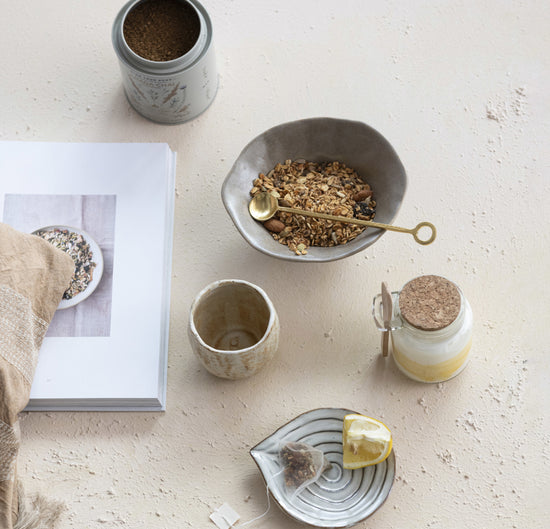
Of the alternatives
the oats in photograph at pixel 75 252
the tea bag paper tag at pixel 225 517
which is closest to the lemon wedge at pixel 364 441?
the tea bag paper tag at pixel 225 517

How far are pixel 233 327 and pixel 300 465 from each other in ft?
0.60

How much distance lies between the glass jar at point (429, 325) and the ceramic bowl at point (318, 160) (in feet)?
0.27

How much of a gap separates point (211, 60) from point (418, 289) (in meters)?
0.37

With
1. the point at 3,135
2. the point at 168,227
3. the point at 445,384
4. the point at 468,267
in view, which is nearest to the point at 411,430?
the point at 445,384

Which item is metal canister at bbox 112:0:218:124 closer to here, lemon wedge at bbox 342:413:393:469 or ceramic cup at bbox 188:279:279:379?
ceramic cup at bbox 188:279:279:379

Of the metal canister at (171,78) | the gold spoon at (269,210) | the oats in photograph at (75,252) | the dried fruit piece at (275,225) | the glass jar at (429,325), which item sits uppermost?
the metal canister at (171,78)

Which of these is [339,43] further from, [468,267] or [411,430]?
[411,430]

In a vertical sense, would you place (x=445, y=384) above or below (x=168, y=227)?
below

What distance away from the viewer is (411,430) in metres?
0.81

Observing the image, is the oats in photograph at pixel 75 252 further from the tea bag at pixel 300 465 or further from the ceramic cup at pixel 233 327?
the tea bag at pixel 300 465

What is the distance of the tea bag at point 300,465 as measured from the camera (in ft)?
2.53

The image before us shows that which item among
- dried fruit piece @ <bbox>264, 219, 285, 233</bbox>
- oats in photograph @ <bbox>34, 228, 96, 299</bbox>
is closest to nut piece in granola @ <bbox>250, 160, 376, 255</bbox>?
dried fruit piece @ <bbox>264, 219, 285, 233</bbox>

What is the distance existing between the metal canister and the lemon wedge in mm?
432

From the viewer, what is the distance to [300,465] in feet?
2.54
